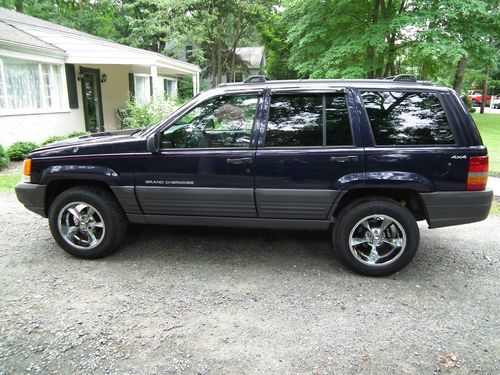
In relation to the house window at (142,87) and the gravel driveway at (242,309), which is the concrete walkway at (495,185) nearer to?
the gravel driveway at (242,309)

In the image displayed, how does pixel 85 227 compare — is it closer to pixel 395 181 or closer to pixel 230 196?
pixel 230 196

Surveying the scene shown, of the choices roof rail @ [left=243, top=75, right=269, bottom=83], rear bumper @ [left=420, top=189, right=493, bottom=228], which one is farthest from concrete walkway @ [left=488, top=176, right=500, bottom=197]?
roof rail @ [left=243, top=75, right=269, bottom=83]

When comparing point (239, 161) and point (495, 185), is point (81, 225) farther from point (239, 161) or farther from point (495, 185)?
point (495, 185)

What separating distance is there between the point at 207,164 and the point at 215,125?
45cm

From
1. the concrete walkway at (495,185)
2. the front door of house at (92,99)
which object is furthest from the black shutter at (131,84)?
the concrete walkway at (495,185)

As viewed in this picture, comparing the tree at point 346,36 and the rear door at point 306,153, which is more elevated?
the tree at point 346,36

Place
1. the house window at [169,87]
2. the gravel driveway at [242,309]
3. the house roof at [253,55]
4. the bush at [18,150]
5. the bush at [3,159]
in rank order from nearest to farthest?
the gravel driveway at [242,309], the bush at [3,159], the bush at [18,150], the house window at [169,87], the house roof at [253,55]

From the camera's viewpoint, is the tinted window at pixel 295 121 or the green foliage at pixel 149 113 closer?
the tinted window at pixel 295 121

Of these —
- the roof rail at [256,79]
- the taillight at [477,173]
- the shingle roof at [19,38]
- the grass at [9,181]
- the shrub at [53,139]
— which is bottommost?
the grass at [9,181]

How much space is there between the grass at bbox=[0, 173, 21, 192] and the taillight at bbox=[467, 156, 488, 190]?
7.52 m

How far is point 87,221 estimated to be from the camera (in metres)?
4.07

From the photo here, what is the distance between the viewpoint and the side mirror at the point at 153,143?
3744mm

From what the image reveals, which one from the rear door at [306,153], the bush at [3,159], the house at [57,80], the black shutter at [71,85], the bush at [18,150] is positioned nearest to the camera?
the rear door at [306,153]

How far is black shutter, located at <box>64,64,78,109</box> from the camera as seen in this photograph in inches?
499
